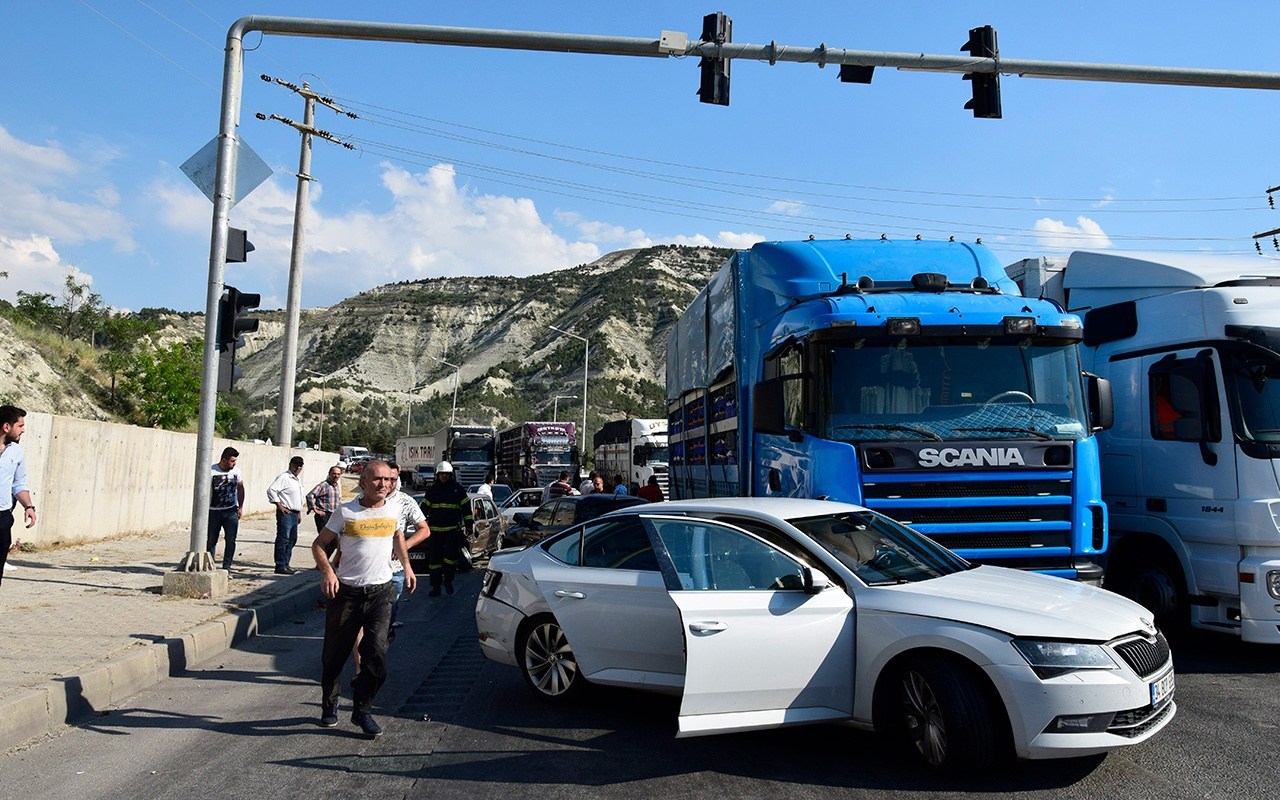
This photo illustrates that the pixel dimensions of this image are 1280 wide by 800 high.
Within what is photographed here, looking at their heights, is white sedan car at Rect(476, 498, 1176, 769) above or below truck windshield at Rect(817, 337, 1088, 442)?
below

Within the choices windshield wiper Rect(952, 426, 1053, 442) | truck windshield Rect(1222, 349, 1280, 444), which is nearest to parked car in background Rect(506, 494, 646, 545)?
windshield wiper Rect(952, 426, 1053, 442)

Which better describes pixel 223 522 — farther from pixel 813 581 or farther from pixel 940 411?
pixel 813 581

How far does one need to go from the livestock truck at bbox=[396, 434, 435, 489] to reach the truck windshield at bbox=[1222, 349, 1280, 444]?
163 ft

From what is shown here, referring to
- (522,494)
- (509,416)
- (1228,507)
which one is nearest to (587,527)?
(1228,507)

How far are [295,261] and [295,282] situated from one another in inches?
26.9

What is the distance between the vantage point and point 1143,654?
5.05 meters

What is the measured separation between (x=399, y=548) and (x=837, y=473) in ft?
11.5

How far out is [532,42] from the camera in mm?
10242

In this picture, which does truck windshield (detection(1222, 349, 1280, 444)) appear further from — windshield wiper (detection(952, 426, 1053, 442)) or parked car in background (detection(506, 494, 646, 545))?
parked car in background (detection(506, 494, 646, 545))

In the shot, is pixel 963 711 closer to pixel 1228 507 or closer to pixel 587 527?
pixel 587 527

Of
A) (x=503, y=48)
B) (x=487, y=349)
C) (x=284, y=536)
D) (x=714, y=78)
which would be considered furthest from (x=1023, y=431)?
(x=487, y=349)

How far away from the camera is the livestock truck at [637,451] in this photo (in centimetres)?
2948

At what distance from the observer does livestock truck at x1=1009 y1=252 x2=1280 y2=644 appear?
7.70 meters

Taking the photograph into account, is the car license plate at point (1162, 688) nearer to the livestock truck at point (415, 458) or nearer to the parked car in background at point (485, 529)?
the parked car in background at point (485, 529)
